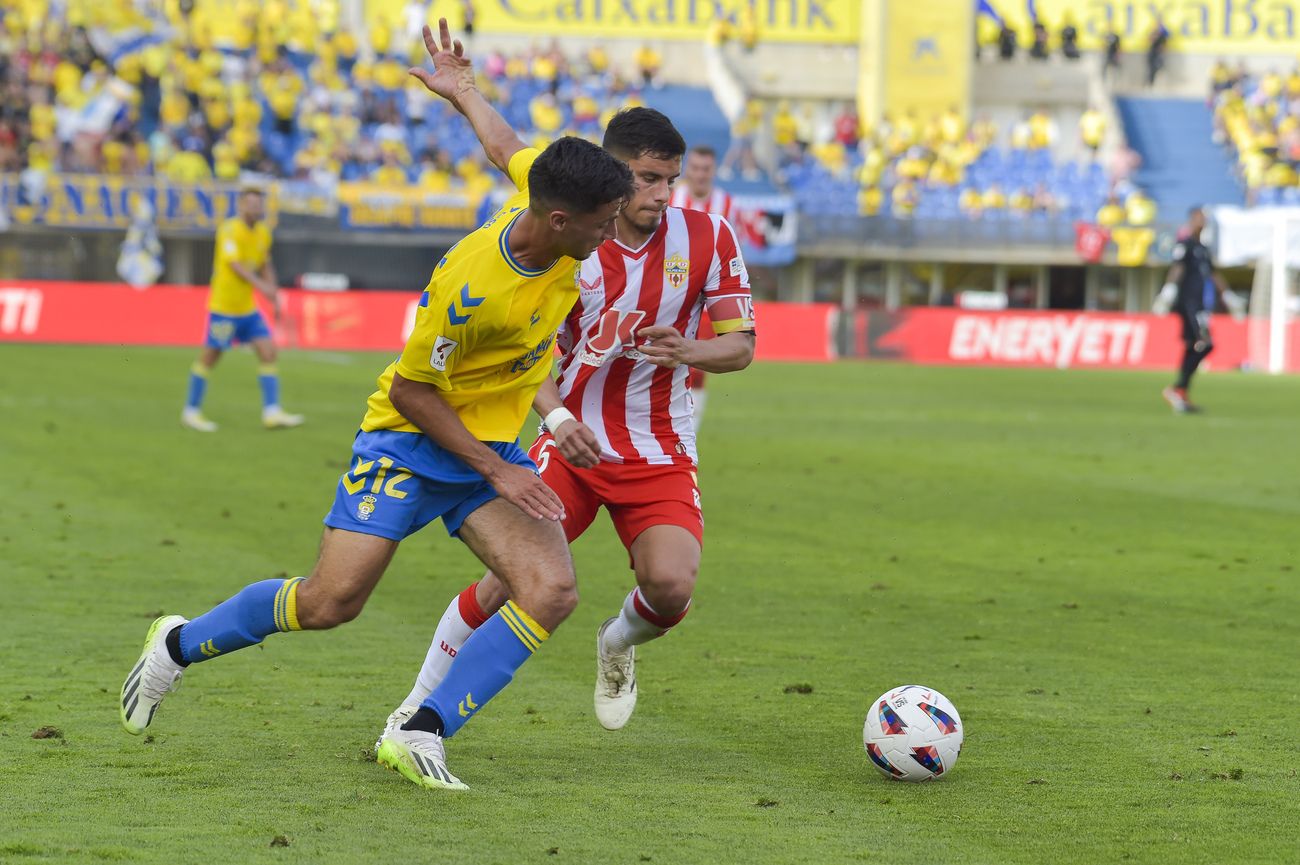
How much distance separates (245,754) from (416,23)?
39.9 m

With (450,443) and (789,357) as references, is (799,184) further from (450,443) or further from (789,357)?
(450,443)

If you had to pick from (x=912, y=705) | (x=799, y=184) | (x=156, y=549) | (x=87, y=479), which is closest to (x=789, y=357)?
(x=799, y=184)

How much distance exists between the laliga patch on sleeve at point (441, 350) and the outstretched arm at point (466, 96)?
3.39ft

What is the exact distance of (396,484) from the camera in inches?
202

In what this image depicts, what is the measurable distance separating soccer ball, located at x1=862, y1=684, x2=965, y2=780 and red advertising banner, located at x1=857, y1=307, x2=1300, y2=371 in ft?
90.9

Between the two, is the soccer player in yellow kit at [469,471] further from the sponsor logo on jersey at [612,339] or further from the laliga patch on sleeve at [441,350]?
the sponsor logo on jersey at [612,339]

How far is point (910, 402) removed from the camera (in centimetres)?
2245

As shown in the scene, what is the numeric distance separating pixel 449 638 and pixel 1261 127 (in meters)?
42.2

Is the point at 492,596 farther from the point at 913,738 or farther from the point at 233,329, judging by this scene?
the point at 233,329

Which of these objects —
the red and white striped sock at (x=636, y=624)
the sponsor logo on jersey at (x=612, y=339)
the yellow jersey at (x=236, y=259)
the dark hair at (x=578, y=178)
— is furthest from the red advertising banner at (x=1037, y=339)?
the dark hair at (x=578, y=178)

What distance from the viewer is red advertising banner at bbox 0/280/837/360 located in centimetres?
3070

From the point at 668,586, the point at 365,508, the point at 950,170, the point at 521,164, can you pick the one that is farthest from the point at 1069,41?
the point at 365,508

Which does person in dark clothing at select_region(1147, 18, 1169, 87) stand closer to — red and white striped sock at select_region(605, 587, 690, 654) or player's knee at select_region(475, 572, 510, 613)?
red and white striped sock at select_region(605, 587, 690, 654)

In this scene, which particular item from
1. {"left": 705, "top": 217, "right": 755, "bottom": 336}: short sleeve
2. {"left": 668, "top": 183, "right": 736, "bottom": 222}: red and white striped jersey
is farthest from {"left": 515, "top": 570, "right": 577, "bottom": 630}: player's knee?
{"left": 668, "top": 183, "right": 736, "bottom": 222}: red and white striped jersey
